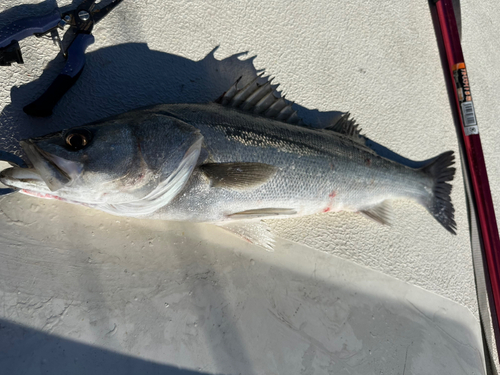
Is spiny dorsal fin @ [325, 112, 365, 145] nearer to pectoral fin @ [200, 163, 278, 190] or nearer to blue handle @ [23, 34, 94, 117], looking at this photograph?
pectoral fin @ [200, 163, 278, 190]

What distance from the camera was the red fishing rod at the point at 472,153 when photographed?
1855mm

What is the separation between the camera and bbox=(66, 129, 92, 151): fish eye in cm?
99

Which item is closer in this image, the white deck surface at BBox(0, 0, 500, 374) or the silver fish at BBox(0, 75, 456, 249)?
the silver fish at BBox(0, 75, 456, 249)

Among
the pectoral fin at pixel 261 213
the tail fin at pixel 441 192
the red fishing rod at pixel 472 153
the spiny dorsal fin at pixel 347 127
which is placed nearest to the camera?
the pectoral fin at pixel 261 213

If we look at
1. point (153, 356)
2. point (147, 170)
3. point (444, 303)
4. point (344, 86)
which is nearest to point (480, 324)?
point (444, 303)

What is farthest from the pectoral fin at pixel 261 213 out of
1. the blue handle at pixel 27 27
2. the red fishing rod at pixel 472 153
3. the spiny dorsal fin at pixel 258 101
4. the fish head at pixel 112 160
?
the red fishing rod at pixel 472 153

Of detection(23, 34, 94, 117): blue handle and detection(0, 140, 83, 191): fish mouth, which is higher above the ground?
detection(23, 34, 94, 117): blue handle

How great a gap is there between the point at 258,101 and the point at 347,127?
523 mm

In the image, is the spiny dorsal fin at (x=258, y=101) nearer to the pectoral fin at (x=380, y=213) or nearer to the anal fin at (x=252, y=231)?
the anal fin at (x=252, y=231)

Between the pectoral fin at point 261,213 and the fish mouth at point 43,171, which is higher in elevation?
the fish mouth at point 43,171

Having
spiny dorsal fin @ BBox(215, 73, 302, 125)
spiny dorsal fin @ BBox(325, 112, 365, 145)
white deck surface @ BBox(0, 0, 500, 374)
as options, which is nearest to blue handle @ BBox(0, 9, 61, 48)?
white deck surface @ BBox(0, 0, 500, 374)

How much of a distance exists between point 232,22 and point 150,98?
1.95 feet

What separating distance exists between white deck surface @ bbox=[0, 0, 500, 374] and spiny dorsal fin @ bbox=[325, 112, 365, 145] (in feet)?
0.45

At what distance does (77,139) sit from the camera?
3.28 ft
